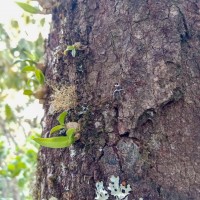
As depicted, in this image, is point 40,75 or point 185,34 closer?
point 185,34

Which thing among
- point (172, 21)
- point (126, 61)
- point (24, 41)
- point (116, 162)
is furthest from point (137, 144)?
point (24, 41)

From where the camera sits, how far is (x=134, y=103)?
74 centimetres

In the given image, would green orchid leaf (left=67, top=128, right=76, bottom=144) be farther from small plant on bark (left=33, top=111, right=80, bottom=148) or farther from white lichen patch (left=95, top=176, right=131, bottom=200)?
white lichen patch (left=95, top=176, right=131, bottom=200)

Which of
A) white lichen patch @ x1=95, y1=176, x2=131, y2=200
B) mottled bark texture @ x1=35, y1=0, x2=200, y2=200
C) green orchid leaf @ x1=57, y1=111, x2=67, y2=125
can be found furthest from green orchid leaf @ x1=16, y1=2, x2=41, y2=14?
white lichen patch @ x1=95, y1=176, x2=131, y2=200

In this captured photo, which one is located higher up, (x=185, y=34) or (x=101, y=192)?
(x=185, y=34)

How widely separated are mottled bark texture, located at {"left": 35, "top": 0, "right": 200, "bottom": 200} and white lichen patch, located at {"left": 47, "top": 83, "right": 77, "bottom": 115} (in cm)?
2

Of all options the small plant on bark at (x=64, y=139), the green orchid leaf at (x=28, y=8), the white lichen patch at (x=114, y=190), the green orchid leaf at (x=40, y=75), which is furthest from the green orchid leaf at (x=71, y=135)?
the green orchid leaf at (x=28, y=8)

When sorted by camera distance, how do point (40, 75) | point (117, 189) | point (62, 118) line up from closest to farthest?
1. point (117, 189)
2. point (62, 118)
3. point (40, 75)

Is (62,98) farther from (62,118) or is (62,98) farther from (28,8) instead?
(28,8)

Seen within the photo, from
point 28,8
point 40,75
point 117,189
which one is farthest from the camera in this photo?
point 28,8

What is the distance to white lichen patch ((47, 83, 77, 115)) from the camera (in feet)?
2.71

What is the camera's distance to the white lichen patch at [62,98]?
32.5 inches

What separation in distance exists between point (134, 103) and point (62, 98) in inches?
7.5

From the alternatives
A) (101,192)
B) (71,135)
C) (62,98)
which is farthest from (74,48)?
(101,192)
